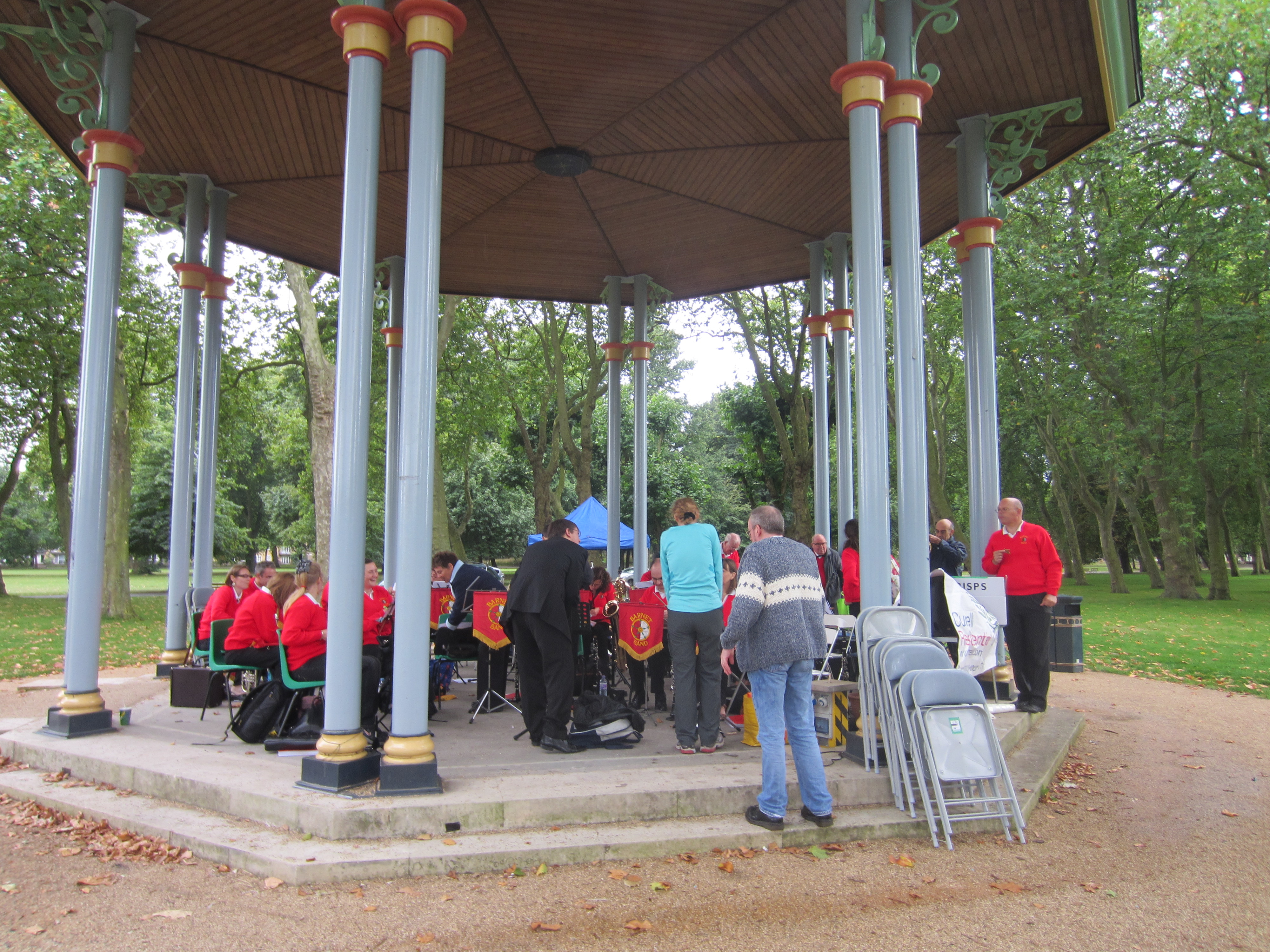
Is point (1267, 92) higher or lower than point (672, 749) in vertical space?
higher

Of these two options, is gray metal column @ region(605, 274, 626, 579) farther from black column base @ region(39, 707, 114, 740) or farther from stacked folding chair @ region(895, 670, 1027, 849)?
stacked folding chair @ region(895, 670, 1027, 849)

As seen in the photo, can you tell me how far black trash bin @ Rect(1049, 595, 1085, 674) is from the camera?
1111 centimetres

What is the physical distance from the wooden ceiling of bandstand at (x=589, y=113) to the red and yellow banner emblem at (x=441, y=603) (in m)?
4.51

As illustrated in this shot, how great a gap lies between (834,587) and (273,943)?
22.2 ft

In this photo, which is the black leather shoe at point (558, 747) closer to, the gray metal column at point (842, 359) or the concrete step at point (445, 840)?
the concrete step at point (445, 840)

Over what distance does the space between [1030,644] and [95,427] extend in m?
7.57

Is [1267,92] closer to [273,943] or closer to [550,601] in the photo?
[550,601]

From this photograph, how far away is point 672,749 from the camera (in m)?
5.79

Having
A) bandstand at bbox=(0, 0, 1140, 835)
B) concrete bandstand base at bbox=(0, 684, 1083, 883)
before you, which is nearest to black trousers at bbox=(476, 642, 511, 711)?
concrete bandstand base at bbox=(0, 684, 1083, 883)

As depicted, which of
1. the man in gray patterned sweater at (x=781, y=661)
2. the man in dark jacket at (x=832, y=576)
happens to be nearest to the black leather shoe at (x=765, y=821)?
the man in gray patterned sweater at (x=781, y=661)

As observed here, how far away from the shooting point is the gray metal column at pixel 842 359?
10.4 metres

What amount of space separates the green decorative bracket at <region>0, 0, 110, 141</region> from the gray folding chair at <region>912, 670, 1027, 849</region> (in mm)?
7256

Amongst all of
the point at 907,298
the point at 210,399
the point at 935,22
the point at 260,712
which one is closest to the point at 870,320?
the point at 907,298

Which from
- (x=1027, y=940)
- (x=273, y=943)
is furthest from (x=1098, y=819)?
(x=273, y=943)
